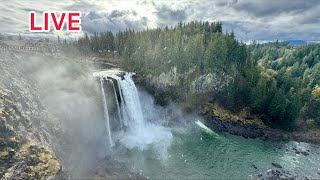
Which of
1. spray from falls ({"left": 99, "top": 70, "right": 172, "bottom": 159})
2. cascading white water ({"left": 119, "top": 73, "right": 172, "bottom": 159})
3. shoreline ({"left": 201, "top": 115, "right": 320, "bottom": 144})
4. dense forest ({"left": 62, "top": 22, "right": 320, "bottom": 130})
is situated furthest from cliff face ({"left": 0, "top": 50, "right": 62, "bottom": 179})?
shoreline ({"left": 201, "top": 115, "right": 320, "bottom": 144})

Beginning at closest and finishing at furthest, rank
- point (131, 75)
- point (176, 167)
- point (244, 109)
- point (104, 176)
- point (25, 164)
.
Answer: point (25, 164) < point (104, 176) < point (176, 167) < point (131, 75) < point (244, 109)

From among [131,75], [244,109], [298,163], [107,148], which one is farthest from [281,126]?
[107,148]

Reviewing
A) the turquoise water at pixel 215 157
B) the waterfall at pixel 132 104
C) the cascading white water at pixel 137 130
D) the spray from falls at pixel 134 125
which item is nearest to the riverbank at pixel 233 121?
the turquoise water at pixel 215 157

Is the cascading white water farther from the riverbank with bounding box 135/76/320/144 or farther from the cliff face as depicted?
the cliff face

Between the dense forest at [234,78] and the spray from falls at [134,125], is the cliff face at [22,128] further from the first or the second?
the dense forest at [234,78]

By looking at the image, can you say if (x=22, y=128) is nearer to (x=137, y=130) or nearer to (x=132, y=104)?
(x=137, y=130)

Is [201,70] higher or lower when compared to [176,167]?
higher

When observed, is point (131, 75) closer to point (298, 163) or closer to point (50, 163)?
point (50, 163)
